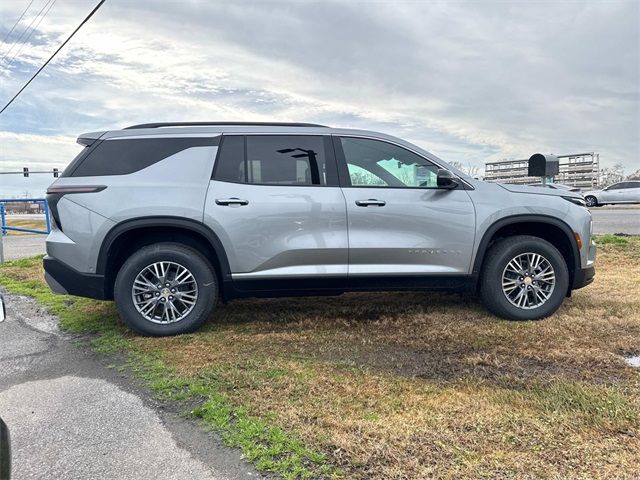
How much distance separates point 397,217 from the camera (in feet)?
15.1

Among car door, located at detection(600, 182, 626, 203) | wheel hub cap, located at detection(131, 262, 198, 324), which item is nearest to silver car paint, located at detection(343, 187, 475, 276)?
wheel hub cap, located at detection(131, 262, 198, 324)

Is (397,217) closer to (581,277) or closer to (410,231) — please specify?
(410,231)

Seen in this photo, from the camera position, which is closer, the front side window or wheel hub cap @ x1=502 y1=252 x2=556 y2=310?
the front side window

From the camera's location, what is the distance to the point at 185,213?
14.4ft

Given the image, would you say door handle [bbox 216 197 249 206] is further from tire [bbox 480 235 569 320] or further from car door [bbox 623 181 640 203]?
car door [bbox 623 181 640 203]

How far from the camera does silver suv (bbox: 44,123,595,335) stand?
173 inches

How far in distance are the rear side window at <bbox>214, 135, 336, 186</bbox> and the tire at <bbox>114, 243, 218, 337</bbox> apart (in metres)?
0.82

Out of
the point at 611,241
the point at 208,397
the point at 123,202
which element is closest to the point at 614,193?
the point at 611,241

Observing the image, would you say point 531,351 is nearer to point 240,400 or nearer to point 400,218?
point 400,218

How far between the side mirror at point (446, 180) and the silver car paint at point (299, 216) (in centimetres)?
9

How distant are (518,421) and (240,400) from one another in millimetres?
1639

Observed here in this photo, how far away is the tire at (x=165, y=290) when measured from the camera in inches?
173

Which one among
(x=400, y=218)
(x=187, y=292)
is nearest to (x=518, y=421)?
(x=400, y=218)

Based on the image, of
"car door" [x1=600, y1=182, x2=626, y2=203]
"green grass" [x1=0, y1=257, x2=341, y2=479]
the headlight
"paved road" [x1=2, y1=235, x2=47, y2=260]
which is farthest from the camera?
"car door" [x1=600, y1=182, x2=626, y2=203]
